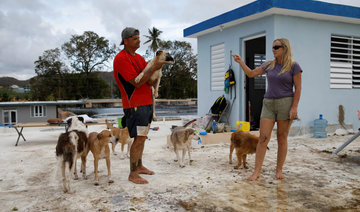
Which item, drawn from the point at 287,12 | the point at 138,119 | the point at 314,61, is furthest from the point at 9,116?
the point at 314,61

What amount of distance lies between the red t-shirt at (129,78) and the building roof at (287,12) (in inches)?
191

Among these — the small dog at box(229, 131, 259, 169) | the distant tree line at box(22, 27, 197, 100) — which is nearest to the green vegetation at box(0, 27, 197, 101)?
the distant tree line at box(22, 27, 197, 100)

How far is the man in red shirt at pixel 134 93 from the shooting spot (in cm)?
372

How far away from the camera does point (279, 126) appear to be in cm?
403

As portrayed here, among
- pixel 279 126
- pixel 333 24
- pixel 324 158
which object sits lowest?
pixel 324 158

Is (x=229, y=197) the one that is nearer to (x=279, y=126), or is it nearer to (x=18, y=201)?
(x=279, y=126)

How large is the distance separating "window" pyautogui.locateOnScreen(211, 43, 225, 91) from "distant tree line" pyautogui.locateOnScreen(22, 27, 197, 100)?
30.5 metres

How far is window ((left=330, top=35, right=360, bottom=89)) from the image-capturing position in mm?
8719

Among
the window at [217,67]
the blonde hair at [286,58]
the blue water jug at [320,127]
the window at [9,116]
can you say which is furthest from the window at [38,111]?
the blonde hair at [286,58]

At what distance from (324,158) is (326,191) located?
7.17ft

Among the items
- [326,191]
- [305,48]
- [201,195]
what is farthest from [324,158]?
[305,48]

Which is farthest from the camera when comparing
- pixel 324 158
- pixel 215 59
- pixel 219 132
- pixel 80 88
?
pixel 80 88

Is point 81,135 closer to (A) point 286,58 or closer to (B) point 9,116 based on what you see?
(A) point 286,58

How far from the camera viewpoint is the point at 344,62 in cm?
898
